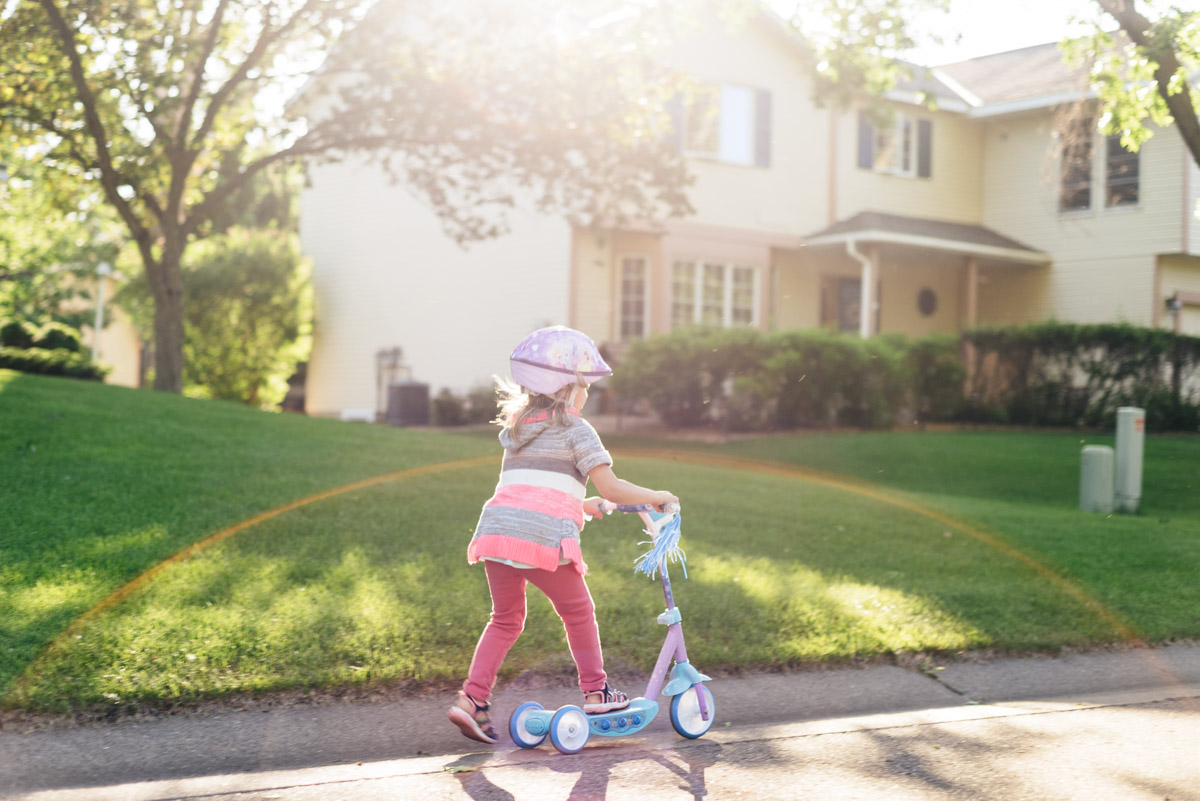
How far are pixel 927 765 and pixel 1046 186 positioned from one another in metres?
20.5

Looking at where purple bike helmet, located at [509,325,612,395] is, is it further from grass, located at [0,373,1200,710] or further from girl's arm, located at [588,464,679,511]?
grass, located at [0,373,1200,710]

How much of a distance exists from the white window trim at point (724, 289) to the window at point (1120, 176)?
7.34m

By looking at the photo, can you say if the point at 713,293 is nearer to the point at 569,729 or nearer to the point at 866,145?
the point at 866,145

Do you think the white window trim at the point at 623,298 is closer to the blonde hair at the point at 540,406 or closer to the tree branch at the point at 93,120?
the tree branch at the point at 93,120

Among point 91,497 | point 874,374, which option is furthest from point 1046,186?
point 91,497

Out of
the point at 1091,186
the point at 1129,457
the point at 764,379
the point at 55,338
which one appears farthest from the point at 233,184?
the point at 1091,186

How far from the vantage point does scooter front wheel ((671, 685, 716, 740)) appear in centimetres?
458

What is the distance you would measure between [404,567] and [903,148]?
19.0m

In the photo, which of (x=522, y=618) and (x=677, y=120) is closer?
(x=522, y=618)

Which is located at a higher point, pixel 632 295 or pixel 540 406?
pixel 632 295

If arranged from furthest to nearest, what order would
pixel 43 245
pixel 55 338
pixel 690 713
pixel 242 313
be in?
pixel 43 245 < pixel 242 313 < pixel 55 338 < pixel 690 713

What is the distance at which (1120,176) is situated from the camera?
22094 mm

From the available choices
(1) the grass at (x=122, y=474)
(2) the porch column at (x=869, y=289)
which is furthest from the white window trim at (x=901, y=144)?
(1) the grass at (x=122, y=474)

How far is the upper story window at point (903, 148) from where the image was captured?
22.5m
